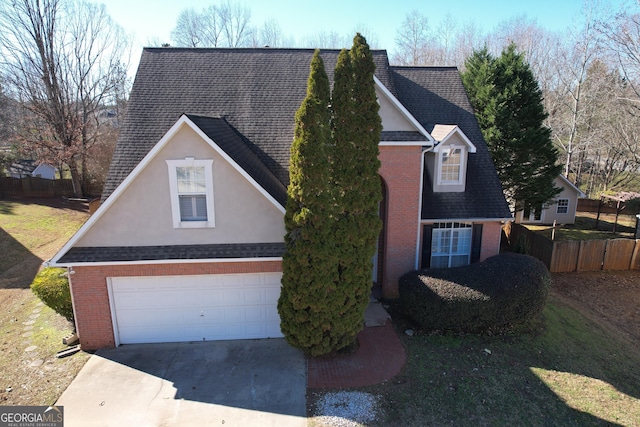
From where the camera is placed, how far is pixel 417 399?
8.97m

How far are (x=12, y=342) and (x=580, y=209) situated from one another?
36616 millimetres

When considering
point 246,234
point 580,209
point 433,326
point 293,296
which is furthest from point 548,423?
point 580,209

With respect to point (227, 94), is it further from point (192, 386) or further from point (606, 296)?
point (606, 296)

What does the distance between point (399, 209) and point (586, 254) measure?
10.3m

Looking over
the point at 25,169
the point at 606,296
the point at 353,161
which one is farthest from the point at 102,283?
the point at 25,169

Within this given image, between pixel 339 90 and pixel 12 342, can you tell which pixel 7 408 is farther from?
pixel 339 90

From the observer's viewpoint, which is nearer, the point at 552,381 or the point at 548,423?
the point at 548,423

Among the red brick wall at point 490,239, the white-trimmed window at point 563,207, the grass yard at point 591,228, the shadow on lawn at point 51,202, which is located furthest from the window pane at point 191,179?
the white-trimmed window at point 563,207

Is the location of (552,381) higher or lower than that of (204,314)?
lower

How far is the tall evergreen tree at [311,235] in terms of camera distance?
8984mm

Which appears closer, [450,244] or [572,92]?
[450,244]

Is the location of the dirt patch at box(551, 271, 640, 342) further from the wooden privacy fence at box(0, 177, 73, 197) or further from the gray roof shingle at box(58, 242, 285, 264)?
the wooden privacy fence at box(0, 177, 73, 197)

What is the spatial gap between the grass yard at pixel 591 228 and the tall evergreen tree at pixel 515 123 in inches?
197

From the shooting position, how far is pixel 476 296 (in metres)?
11.4
